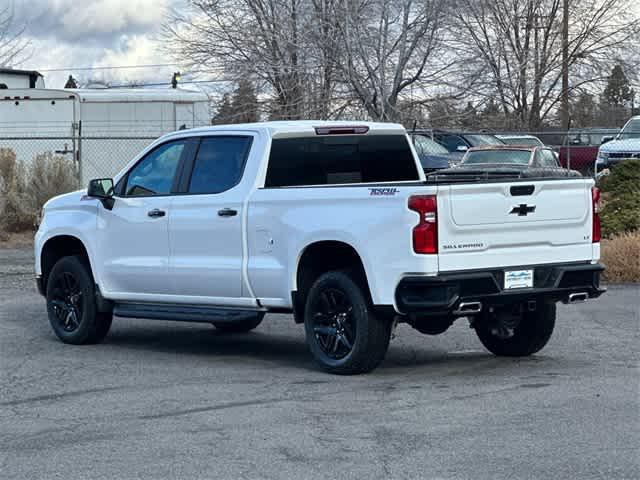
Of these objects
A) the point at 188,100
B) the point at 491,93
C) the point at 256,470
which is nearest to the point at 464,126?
the point at 491,93

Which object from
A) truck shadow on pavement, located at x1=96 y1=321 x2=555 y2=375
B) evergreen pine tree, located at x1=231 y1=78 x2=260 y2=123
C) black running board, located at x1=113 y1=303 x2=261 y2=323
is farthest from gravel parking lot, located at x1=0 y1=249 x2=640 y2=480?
evergreen pine tree, located at x1=231 y1=78 x2=260 y2=123

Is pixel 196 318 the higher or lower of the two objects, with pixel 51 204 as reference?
lower

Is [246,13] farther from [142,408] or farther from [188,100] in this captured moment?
[142,408]

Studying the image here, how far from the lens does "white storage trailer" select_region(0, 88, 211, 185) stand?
93.7ft

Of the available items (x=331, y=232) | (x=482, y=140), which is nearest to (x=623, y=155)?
(x=482, y=140)

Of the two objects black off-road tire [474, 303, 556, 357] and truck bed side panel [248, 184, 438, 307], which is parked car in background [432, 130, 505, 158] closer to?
black off-road tire [474, 303, 556, 357]

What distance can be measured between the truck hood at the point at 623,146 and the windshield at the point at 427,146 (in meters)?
3.91

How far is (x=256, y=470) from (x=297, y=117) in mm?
20961

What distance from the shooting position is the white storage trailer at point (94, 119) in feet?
93.7

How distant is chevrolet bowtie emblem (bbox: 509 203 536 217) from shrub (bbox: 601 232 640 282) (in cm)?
722

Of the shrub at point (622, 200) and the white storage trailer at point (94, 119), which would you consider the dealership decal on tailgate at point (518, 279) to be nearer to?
the shrub at point (622, 200)

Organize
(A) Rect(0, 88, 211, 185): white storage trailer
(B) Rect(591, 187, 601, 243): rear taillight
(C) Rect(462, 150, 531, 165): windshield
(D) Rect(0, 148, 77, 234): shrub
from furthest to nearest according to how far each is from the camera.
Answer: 1. (A) Rect(0, 88, 211, 185): white storage trailer
2. (C) Rect(462, 150, 531, 165): windshield
3. (D) Rect(0, 148, 77, 234): shrub
4. (B) Rect(591, 187, 601, 243): rear taillight

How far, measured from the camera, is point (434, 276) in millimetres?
9016

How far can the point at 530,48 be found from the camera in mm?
35031
